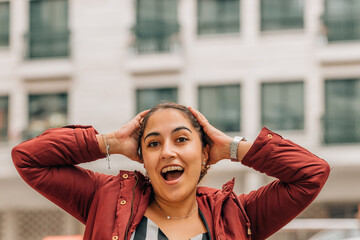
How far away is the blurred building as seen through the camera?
1437cm

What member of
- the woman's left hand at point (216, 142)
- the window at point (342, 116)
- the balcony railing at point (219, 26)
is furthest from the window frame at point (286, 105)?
the woman's left hand at point (216, 142)

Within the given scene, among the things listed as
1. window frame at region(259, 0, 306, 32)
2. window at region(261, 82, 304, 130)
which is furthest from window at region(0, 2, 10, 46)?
window at region(261, 82, 304, 130)

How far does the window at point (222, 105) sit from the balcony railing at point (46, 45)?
362cm

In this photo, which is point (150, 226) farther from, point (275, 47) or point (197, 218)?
point (275, 47)

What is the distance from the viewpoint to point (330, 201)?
1434 centimetres

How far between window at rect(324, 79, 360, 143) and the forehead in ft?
41.1

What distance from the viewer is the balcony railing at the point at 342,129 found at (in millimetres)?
14312

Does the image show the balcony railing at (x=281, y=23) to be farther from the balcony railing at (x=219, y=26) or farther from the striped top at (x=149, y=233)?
the striped top at (x=149, y=233)

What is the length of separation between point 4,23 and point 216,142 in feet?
47.3

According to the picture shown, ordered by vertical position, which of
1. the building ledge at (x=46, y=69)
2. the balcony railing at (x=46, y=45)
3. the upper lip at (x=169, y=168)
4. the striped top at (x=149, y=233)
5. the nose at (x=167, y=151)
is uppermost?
the balcony railing at (x=46, y=45)

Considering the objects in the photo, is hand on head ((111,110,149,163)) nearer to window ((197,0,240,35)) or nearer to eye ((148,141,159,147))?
→ eye ((148,141,159,147))

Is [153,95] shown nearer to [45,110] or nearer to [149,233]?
[45,110]

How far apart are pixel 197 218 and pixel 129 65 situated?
12794 mm

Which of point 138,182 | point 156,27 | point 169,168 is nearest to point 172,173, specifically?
point 169,168
